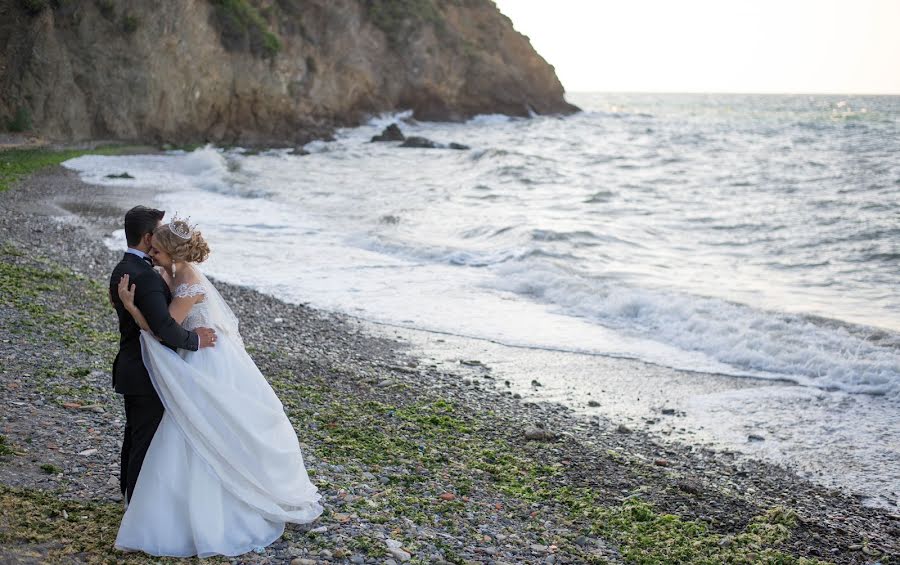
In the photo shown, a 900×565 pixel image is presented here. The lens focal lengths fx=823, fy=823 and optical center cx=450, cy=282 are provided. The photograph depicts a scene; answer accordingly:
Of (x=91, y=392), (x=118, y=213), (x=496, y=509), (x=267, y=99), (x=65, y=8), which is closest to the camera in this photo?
(x=496, y=509)

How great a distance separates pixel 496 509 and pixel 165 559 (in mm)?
2481

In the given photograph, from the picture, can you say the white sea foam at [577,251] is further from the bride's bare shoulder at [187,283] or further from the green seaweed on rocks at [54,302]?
the bride's bare shoulder at [187,283]

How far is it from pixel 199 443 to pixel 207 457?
95 millimetres

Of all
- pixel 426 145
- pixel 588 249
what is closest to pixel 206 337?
pixel 588 249

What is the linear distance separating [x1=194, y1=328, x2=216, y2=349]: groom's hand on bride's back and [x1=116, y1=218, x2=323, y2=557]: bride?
0.16ft

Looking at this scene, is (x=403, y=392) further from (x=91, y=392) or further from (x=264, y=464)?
(x=264, y=464)

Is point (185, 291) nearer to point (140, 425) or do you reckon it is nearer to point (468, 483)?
point (140, 425)

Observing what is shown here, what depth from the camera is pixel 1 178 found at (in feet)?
73.8

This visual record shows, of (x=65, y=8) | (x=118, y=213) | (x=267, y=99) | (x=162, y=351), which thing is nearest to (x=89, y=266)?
(x=118, y=213)

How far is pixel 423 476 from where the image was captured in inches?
260

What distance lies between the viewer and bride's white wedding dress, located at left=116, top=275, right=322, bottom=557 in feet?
15.5

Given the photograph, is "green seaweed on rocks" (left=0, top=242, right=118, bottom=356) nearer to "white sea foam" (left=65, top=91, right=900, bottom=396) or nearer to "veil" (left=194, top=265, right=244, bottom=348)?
"white sea foam" (left=65, top=91, right=900, bottom=396)

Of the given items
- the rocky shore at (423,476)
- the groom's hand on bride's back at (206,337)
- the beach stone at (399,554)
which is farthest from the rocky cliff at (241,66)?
the beach stone at (399,554)

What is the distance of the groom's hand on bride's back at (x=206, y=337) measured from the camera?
4.85 m
